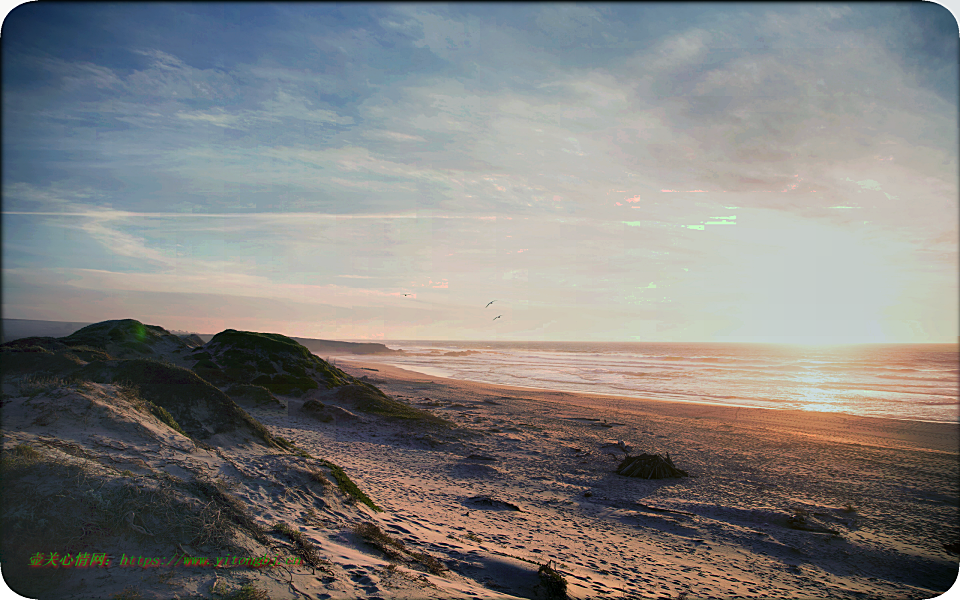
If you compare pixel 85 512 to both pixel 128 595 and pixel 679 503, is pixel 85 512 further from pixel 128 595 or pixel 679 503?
pixel 679 503

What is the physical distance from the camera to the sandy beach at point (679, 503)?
7.12 metres

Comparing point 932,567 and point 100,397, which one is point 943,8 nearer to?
point 932,567

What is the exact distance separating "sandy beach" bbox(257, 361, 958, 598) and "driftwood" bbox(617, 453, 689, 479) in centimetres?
30

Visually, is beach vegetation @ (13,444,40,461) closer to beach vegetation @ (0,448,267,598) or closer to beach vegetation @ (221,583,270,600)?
beach vegetation @ (0,448,267,598)

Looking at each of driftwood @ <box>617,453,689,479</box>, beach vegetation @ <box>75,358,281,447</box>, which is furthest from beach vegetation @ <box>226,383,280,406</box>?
driftwood @ <box>617,453,689,479</box>

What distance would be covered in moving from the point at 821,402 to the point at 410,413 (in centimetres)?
2936

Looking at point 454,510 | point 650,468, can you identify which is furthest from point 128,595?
point 650,468

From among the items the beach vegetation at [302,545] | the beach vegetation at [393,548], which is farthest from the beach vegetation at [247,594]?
the beach vegetation at [393,548]

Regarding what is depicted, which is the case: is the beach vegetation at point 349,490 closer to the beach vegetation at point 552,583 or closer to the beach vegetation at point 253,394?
the beach vegetation at point 552,583

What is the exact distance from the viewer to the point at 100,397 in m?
7.33

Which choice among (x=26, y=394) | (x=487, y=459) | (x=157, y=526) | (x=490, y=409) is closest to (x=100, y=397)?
(x=26, y=394)

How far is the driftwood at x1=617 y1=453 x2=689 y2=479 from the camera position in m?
12.4

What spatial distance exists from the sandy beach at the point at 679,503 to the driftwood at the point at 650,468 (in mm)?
298

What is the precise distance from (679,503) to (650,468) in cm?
184
